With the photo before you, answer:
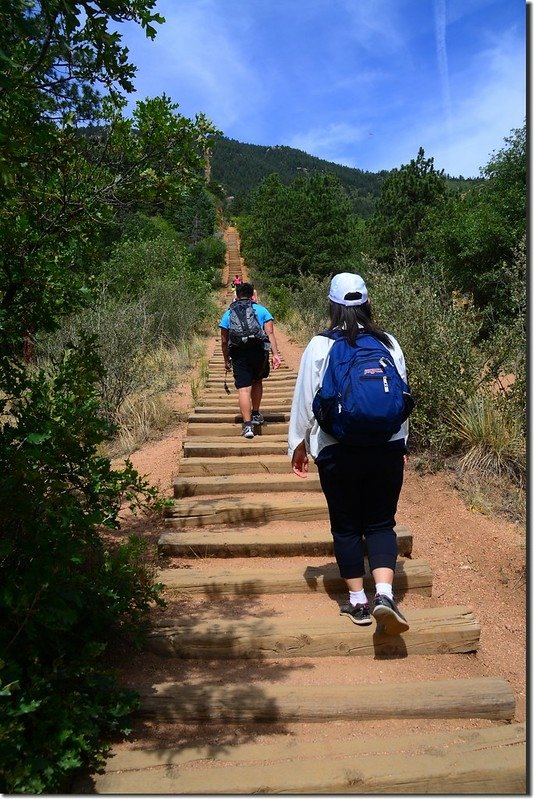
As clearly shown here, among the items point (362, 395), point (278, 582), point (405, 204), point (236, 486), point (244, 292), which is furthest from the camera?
point (405, 204)

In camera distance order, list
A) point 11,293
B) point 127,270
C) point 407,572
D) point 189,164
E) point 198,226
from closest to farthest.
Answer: point 11,293 → point 189,164 → point 407,572 → point 127,270 → point 198,226

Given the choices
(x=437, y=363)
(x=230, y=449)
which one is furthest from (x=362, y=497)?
(x=437, y=363)

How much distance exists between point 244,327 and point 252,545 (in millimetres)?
2448

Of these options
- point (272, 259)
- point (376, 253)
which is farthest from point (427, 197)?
point (272, 259)

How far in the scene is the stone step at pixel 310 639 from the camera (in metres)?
2.94

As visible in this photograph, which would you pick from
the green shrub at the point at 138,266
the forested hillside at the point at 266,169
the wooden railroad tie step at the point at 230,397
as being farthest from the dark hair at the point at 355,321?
the forested hillside at the point at 266,169

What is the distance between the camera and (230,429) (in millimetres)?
6129

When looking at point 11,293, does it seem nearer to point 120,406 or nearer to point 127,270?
point 120,406

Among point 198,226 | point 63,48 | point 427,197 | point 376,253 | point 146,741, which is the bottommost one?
point 146,741

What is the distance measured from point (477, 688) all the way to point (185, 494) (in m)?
2.73

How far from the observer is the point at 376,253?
27.1 meters

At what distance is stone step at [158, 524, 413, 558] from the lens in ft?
12.8

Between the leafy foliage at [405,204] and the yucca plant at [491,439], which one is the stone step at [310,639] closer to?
the yucca plant at [491,439]

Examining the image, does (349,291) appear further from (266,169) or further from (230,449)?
(266,169)
